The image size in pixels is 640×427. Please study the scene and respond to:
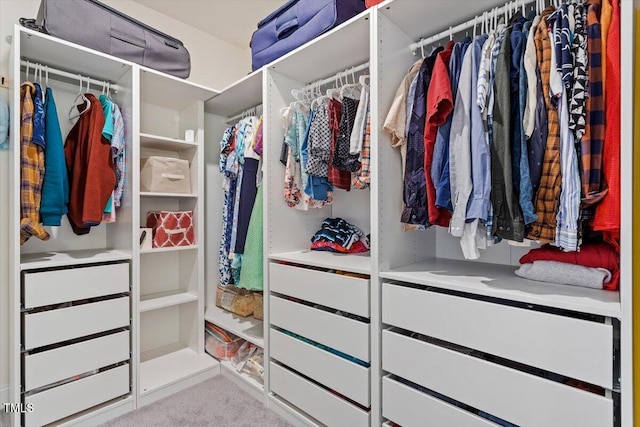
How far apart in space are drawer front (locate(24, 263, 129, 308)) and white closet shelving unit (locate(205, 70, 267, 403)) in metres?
0.71

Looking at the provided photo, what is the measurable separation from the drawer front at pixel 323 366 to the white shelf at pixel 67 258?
0.97 m

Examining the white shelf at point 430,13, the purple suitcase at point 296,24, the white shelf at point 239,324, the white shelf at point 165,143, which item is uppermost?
the purple suitcase at point 296,24

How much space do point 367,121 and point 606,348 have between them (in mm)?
1137

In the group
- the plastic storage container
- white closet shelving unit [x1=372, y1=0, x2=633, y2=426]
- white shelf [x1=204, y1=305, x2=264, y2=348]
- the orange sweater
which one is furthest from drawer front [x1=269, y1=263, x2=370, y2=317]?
the orange sweater

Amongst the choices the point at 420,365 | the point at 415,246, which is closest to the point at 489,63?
the point at 415,246

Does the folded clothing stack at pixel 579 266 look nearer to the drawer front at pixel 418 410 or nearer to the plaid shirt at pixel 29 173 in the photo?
the drawer front at pixel 418 410

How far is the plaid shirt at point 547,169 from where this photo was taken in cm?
96

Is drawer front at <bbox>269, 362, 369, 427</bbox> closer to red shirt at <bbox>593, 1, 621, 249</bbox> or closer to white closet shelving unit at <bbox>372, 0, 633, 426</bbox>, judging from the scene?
white closet shelving unit at <bbox>372, 0, 633, 426</bbox>

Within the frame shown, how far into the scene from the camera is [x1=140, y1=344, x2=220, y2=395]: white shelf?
1963 millimetres

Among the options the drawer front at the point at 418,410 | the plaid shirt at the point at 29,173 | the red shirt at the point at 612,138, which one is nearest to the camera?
the red shirt at the point at 612,138

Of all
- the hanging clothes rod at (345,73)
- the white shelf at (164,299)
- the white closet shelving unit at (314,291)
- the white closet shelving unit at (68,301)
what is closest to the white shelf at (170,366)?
the white closet shelving unit at (68,301)

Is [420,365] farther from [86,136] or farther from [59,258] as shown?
[86,136]

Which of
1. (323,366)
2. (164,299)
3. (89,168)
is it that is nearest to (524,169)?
(323,366)

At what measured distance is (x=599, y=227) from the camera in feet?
2.95
